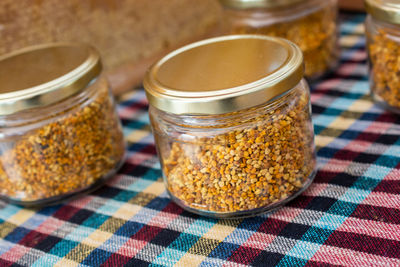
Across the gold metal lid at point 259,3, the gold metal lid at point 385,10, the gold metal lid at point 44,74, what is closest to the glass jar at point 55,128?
the gold metal lid at point 44,74

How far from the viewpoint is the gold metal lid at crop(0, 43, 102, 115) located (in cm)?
68

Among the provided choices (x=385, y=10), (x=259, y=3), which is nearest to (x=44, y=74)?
(x=259, y=3)

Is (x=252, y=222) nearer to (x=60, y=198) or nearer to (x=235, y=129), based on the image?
(x=235, y=129)

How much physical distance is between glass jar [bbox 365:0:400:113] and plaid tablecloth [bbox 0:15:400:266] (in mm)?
48

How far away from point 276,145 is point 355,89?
0.39 m

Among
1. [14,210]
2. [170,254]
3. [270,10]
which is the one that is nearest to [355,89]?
[270,10]

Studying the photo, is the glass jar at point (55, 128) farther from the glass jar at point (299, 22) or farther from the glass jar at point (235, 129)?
the glass jar at point (299, 22)

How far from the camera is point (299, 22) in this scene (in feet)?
2.99

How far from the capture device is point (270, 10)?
90 cm

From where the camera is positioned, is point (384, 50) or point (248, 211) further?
point (384, 50)

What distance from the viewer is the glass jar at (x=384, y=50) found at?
28.2 inches

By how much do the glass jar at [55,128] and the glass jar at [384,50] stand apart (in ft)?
1.41

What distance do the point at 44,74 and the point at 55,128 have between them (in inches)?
3.6

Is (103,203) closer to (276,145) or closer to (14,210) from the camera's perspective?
(14,210)
